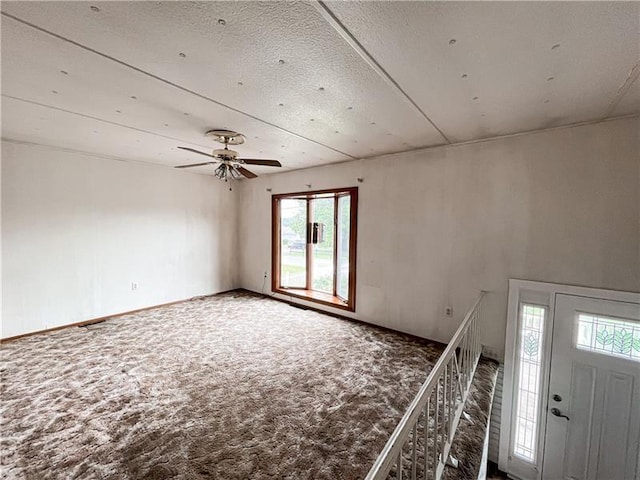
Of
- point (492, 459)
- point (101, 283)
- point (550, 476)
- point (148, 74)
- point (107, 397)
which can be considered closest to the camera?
point (148, 74)

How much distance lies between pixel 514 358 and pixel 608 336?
84cm

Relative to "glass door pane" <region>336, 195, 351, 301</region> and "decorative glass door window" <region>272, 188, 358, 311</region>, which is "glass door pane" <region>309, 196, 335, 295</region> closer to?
"decorative glass door window" <region>272, 188, 358, 311</region>

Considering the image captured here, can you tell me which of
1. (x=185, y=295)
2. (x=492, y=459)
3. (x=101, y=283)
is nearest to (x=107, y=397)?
(x=101, y=283)

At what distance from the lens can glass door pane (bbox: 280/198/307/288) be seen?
5578 millimetres

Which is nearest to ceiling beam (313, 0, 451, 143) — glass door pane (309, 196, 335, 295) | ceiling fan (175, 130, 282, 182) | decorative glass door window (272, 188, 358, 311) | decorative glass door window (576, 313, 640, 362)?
ceiling fan (175, 130, 282, 182)

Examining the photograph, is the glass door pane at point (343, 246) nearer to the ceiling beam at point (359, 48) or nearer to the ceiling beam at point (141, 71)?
the ceiling beam at point (141, 71)

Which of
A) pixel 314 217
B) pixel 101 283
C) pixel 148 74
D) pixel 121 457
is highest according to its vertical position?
pixel 148 74

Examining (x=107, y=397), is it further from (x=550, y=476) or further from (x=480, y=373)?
(x=550, y=476)

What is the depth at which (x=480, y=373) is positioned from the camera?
2.93 meters

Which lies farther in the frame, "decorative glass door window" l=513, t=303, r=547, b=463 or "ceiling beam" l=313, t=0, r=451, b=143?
"decorative glass door window" l=513, t=303, r=547, b=463

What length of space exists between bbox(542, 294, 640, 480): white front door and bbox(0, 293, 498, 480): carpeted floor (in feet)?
4.27

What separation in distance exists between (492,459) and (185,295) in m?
5.48

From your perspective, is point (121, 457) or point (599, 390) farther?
point (599, 390)

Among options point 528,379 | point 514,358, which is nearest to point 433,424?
point 514,358
